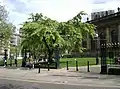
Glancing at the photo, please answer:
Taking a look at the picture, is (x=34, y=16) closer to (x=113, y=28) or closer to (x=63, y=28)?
(x=63, y=28)

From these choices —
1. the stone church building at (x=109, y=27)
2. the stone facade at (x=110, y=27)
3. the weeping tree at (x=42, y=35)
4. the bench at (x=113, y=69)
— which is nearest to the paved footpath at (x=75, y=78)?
the bench at (x=113, y=69)

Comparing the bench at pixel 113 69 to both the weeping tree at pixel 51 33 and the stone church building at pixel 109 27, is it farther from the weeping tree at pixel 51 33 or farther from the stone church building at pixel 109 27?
the stone church building at pixel 109 27

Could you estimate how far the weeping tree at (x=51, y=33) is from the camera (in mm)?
40188

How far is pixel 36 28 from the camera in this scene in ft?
133

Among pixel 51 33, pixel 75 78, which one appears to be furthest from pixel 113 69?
pixel 51 33

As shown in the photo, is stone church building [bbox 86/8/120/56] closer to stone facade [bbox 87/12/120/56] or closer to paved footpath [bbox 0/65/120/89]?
stone facade [bbox 87/12/120/56]

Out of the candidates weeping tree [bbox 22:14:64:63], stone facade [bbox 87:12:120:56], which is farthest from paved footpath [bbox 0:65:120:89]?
stone facade [bbox 87:12:120:56]

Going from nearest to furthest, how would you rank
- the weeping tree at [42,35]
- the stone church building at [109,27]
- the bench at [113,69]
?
the bench at [113,69], the weeping tree at [42,35], the stone church building at [109,27]

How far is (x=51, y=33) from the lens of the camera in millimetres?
40188

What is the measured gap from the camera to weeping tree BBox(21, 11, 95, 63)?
132ft

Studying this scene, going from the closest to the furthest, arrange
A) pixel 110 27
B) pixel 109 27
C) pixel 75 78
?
1. pixel 75 78
2. pixel 110 27
3. pixel 109 27

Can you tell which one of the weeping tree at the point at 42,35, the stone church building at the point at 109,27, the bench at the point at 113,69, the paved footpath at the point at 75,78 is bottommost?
the paved footpath at the point at 75,78

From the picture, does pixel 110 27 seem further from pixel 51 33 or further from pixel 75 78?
pixel 75 78

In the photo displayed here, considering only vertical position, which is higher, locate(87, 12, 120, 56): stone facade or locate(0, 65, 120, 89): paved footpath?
locate(87, 12, 120, 56): stone facade
